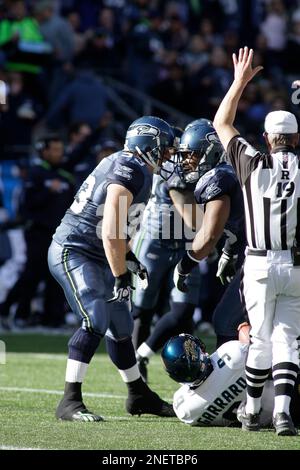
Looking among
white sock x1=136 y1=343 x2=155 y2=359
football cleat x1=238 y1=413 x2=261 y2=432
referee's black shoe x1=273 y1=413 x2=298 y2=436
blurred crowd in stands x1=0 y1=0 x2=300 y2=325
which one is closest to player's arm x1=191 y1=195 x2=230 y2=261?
football cleat x1=238 y1=413 x2=261 y2=432

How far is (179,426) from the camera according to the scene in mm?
6316

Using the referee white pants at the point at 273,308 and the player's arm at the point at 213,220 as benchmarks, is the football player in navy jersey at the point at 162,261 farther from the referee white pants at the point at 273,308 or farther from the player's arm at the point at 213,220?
the referee white pants at the point at 273,308

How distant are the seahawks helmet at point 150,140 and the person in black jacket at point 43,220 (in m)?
5.35

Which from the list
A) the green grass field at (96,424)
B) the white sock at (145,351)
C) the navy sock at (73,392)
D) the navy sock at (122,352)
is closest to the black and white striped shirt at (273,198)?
the green grass field at (96,424)

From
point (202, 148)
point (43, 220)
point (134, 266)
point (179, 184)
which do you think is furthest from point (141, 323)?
point (43, 220)

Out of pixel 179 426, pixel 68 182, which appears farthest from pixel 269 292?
pixel 68 182

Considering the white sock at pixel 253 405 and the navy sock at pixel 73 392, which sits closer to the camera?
the white sock at pixel 253 405

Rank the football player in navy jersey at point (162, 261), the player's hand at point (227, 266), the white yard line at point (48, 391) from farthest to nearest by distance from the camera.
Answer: the football player in navy jersey at point (162, 261) → the white yard line at point (48, 391) → the player's hand at point (227, 266)

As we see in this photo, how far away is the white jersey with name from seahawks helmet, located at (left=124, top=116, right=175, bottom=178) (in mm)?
1290

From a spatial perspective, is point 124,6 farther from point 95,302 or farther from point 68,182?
point 95,302

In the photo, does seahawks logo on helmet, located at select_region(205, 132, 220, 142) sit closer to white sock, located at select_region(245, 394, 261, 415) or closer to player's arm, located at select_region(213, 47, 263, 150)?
player's arm, located at select_region(213, 47, 263, 150)

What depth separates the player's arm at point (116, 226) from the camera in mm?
6293

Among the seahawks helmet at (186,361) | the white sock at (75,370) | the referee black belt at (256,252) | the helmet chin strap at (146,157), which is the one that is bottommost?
the white sock at (75,370)

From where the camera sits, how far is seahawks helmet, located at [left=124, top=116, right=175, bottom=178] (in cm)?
667
